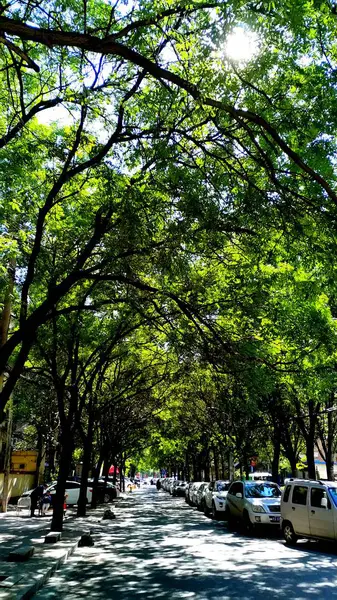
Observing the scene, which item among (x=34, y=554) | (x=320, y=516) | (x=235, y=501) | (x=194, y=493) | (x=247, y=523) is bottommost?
(x=34, y=554)

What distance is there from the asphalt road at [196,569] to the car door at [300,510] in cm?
50

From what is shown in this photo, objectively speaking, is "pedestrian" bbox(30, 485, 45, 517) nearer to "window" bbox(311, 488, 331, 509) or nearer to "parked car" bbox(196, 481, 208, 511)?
"parked car" bbox(196, 481, 208, 511)

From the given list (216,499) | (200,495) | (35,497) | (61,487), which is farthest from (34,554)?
(200,495)

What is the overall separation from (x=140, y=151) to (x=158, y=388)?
23.4 m

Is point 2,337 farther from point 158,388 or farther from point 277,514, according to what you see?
point 158,388

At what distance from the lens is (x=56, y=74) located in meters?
9.25

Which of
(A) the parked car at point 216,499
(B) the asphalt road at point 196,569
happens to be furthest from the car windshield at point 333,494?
(A) the parked car at point 216,499

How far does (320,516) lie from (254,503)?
15.3 ft

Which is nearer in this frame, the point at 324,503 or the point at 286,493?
the point at 324,503

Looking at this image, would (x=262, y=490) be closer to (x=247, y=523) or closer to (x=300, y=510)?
(x=247, y=523)

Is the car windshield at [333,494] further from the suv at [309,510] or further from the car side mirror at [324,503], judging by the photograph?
the car side mirror at [324,503]

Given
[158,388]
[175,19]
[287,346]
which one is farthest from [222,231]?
[158,388]

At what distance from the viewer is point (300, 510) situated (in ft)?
45.3

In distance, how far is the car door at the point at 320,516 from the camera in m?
12.6
